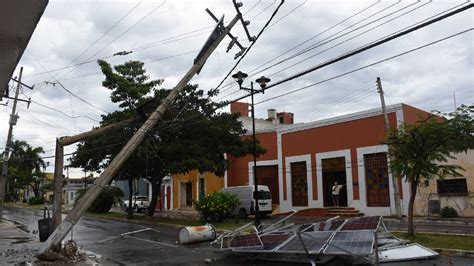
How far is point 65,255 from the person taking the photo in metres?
13.7

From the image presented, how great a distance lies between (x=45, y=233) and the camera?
16.7 metres

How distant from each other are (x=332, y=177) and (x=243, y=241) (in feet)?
67.1

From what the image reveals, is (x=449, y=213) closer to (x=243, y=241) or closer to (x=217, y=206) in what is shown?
(x=217, y=206)

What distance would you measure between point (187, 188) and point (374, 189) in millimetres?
20885

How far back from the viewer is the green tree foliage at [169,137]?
25844 millimetres

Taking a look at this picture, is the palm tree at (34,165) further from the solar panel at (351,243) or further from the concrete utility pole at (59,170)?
the solar panel at (351,243)

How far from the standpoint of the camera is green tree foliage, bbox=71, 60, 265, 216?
84.8 feet

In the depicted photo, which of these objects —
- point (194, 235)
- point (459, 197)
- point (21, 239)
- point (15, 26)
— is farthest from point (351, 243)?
point (459, 197)

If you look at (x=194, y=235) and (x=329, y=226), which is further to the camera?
(x=194, y=235)

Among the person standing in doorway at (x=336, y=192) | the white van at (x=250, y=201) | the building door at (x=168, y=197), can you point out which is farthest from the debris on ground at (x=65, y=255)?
the building door at (x=168, y=197)

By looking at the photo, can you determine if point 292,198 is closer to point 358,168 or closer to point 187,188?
point 358,168

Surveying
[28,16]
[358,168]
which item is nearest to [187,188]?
[358,168]

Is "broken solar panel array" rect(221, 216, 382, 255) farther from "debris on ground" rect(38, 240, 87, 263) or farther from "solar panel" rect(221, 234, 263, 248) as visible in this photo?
"debris on ground" rect(38, 240, 87, 263)

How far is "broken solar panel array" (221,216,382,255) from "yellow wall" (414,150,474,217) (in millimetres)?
16193
